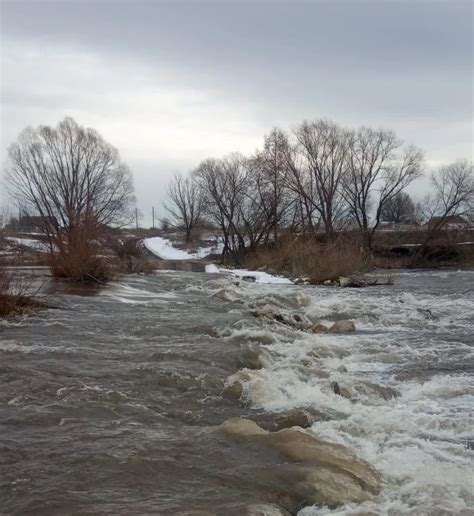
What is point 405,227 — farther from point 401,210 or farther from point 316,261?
point 401,210

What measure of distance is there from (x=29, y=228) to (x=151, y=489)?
49.8m

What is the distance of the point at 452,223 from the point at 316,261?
28.9 meters

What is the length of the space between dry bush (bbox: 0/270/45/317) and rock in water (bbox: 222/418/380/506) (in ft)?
27.1

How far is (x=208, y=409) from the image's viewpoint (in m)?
6.56

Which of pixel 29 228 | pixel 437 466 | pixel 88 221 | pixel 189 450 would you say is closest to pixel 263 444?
A: pixel 189 450

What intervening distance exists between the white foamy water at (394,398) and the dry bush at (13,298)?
17.1ft

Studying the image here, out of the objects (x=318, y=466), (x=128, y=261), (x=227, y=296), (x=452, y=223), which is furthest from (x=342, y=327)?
(x=452, y=223)

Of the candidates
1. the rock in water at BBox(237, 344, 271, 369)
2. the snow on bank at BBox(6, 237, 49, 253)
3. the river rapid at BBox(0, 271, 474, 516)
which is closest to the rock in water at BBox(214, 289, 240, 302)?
the river rapid at BBox(0, 271, 474, 516)

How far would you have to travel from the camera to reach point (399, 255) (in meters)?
45.9

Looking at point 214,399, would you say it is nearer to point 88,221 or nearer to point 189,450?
point 189,450

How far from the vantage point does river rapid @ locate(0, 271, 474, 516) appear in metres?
4.33

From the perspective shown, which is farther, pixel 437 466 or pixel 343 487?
pixel 437 466

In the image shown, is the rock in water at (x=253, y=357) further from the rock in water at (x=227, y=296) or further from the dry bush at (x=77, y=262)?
the dry bush at (x=77, y=262)

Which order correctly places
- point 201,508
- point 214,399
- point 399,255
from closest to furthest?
point 201,508 < point 214,399 < point 399,255
